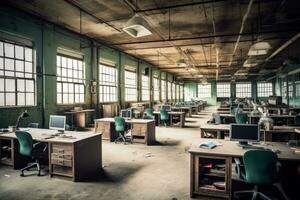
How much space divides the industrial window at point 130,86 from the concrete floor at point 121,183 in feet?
27.8

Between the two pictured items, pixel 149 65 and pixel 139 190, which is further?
pixel 149 65

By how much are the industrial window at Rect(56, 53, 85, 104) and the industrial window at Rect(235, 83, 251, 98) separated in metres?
25.8

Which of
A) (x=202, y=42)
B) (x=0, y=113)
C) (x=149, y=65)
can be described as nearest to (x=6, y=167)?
(x=0, y=113)

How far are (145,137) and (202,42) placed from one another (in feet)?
19.0

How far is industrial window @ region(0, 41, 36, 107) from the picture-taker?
658 cm

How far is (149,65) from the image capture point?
1819 cm

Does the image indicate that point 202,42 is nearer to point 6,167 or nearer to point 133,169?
point 133,169

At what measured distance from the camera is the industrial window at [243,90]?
30.6 m

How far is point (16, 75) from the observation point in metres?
6.98

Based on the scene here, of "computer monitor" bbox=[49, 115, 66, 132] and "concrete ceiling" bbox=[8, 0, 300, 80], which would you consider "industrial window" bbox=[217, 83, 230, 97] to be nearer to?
"concrete ceiling" bbox=[8, 0, 300, 80]

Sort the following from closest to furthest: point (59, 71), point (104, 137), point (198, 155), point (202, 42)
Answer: point (198, 155)
point (104, 137)
point (59, 71)
point (202, 42)

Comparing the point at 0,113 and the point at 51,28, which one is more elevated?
the point at 51,28

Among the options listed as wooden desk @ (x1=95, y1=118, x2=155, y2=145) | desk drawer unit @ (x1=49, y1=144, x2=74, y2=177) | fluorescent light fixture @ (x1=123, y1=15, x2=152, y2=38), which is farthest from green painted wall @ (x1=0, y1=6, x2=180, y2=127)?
fluorescent light fixture @ (x1=123, y1=15, x2=152, y2=38)

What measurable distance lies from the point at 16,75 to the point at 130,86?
27.4 ft
